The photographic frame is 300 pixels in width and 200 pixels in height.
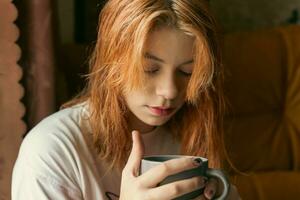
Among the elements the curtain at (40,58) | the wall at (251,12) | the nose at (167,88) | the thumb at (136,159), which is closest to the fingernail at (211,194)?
the thumb at (136,159)

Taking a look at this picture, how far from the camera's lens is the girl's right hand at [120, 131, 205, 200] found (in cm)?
74

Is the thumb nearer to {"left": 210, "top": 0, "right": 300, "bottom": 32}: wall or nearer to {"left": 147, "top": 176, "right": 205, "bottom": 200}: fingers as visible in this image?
{"left": 147, "top": 176, "right": 205, "bottom": 200}: fingers

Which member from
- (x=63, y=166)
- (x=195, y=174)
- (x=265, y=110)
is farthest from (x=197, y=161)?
(x=265, y=110)

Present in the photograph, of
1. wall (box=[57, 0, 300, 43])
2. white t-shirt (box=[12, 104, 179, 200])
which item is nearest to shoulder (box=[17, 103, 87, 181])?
white t-shirt (box=[12, 104, 179, 200])

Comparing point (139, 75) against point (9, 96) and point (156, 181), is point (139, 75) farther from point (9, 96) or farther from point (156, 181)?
point (9, 96)

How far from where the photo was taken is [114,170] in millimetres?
1021

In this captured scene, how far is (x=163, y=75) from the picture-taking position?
923 mm

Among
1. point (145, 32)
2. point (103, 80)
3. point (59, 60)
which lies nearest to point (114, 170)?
point (103, 80)

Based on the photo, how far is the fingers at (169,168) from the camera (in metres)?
0.74

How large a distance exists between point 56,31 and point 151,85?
0.36 metres

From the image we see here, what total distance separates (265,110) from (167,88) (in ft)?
2.11

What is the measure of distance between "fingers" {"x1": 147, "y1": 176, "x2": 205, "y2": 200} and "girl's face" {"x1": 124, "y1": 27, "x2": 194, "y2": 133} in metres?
0.21

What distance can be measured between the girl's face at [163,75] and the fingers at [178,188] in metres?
0.21

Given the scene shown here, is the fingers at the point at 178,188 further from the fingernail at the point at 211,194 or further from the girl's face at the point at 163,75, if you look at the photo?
the girl's face at the point at 163,75
